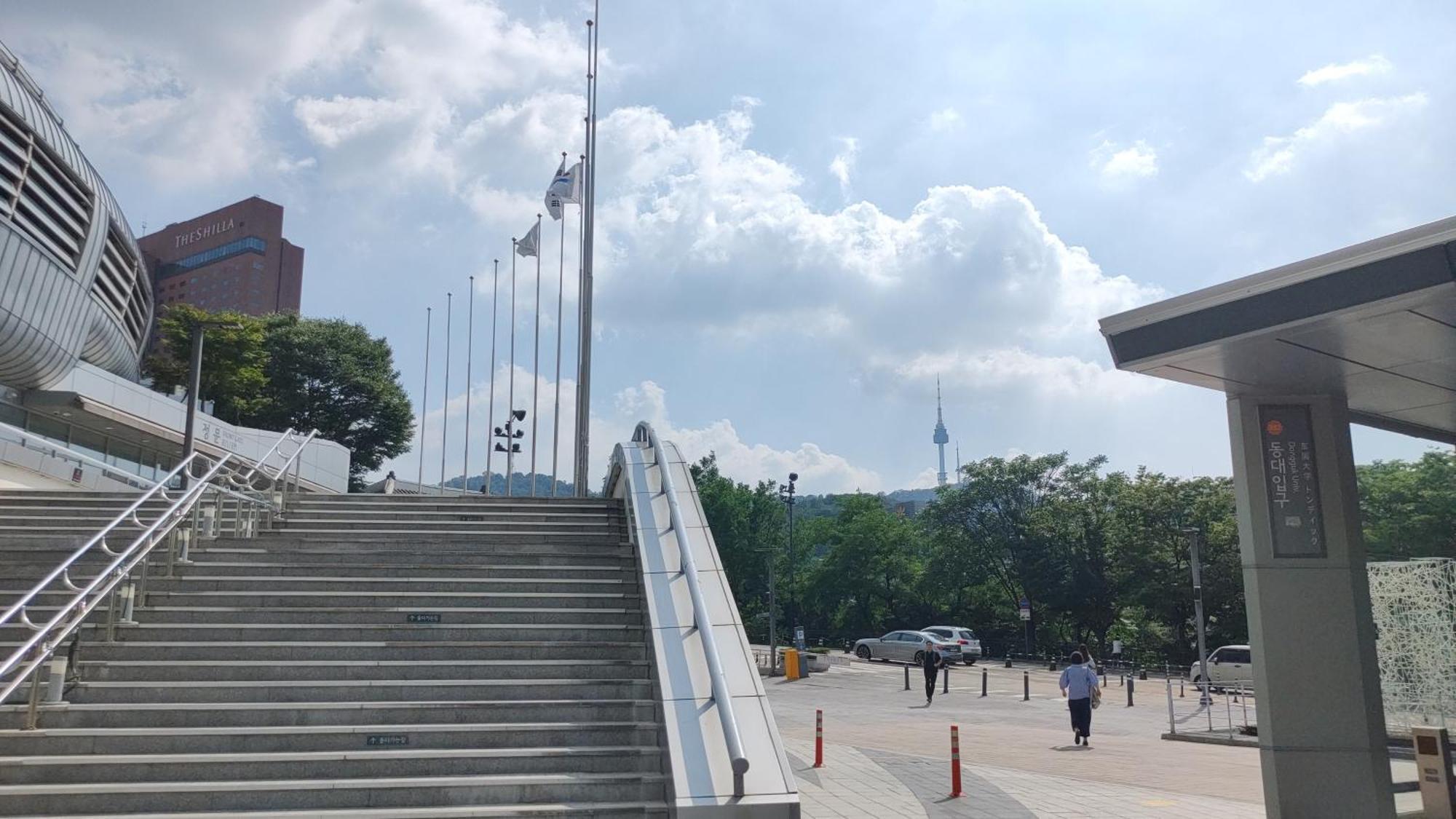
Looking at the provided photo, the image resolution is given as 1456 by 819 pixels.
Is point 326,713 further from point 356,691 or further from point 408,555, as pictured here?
point 408,555

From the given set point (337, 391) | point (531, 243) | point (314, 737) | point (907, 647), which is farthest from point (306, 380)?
point (314, 737)

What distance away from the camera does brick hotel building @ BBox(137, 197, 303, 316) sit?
4798 inches

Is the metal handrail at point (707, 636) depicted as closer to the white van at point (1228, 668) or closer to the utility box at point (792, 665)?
the utility box at point (792, 665)

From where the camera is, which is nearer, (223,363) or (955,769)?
(955,769)

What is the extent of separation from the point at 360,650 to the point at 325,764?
1687 mm

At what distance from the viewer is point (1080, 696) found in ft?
51.5

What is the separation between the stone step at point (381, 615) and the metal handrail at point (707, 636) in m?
0.93

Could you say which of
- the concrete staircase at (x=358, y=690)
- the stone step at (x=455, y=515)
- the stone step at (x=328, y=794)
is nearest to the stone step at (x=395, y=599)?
the concrete staircase at (x=358, y=690)

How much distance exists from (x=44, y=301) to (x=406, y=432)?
31.2 meters

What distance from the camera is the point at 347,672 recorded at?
8094mm

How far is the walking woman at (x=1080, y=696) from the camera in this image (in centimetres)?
1562

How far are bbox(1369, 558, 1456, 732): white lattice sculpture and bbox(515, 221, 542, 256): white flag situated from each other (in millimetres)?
28064

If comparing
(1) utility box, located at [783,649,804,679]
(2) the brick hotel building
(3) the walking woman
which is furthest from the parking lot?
(2) the brick hotel building

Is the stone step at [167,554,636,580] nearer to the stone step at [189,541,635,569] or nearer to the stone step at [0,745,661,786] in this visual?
the stone step at [189,541,635,569]
